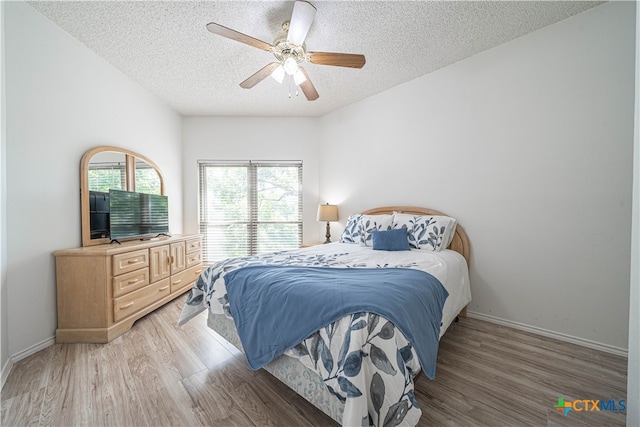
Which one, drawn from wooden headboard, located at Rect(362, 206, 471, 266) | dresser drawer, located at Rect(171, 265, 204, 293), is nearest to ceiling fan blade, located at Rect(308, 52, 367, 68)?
wooden headboard, located at Rect(362, 206, 471, 266)

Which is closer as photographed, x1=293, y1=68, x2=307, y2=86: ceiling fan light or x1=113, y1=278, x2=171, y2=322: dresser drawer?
x1=293, y1=68, x2=307, y2=86: ceiling fan light

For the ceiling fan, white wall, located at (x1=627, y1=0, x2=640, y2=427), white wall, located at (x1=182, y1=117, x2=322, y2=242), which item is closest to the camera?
white wall, located at (x1=627, y1=0, x2=640, y2=427)

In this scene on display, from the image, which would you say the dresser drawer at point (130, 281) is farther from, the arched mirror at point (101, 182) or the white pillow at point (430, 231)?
the white pillow at point (430, 231)

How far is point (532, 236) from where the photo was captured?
7.54ft

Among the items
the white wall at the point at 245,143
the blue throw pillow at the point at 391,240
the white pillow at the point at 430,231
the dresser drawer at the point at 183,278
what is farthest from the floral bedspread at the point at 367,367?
the white wall at the point at 245,143

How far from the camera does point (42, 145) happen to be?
207cm

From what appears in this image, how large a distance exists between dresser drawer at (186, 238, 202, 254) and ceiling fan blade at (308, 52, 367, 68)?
2721 millimetres

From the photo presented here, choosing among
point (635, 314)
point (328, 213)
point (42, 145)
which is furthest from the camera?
point (328, 213)

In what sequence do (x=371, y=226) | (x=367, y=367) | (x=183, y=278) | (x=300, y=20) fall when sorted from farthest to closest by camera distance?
(x=183, y=278) < (x=371, y=226) < (x=300, y=20) < (x=367, y=367)

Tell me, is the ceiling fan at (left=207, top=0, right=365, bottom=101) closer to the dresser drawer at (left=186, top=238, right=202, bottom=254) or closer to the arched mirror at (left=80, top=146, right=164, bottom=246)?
the arched mirror at (left=80, top=146, right=164, bottom=246)

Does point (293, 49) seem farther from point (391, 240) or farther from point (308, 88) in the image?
point (391, 240)

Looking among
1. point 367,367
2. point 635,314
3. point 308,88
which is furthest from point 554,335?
point 308,88

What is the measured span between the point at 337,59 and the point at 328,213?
2129 millimetres

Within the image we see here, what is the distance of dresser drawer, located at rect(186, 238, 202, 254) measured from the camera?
3.38 metres
